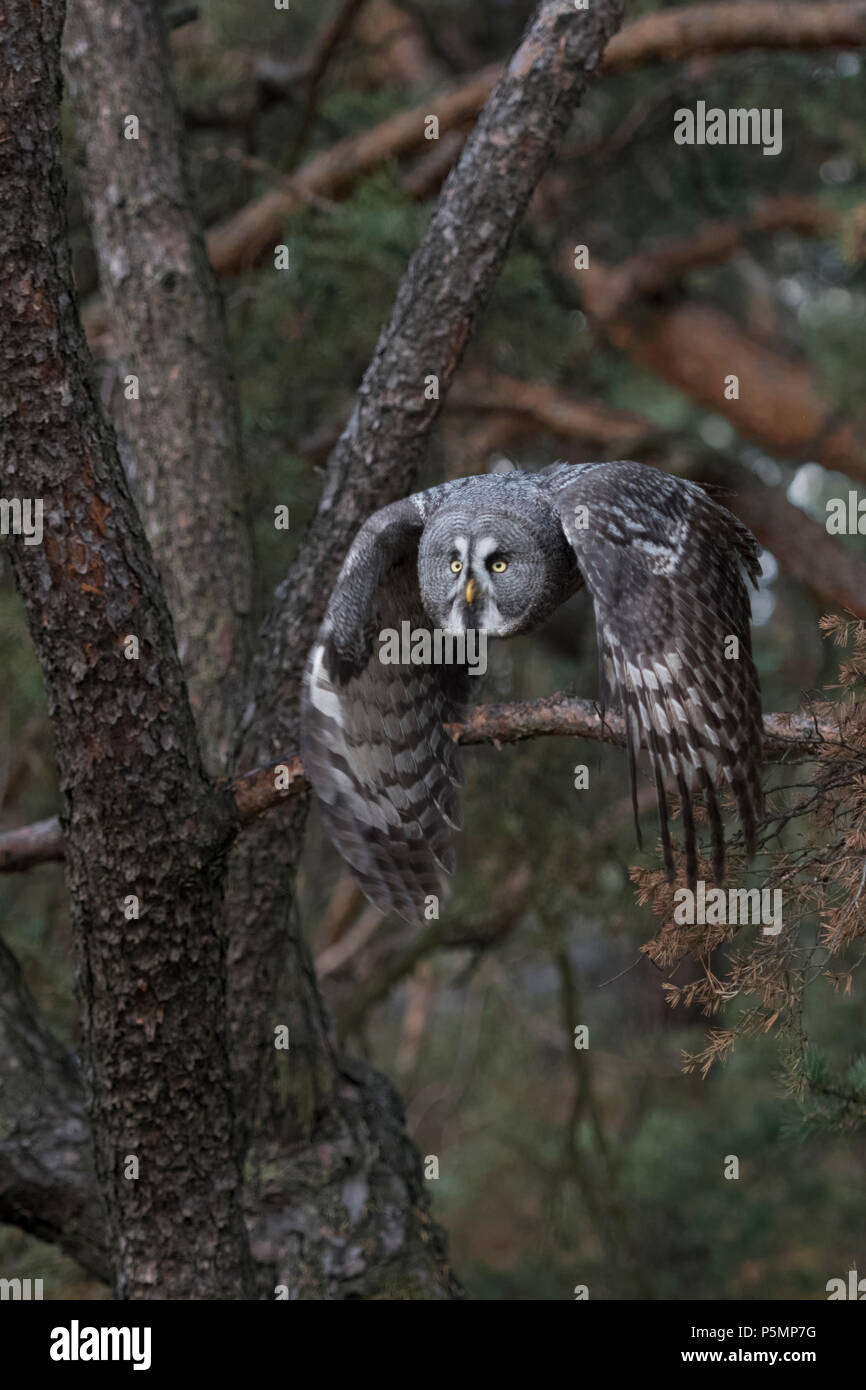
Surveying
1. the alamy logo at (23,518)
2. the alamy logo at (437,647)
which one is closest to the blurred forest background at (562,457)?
the alamy logo at (437,647)

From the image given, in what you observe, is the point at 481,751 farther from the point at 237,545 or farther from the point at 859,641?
the point at 859,641

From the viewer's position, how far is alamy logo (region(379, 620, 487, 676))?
3846 millimetres

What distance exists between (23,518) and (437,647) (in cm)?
141

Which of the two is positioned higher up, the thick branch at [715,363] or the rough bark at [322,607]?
the thick branch at [715,363]

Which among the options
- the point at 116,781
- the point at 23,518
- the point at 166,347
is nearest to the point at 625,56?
the point at 166,347

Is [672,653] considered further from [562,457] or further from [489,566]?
[562,457]

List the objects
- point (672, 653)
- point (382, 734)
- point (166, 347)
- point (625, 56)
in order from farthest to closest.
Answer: point (625, 56)
point (166, 347)
point (382, 734)
point (672, 653)

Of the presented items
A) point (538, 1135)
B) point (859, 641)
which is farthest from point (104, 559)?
point (538, 1135)

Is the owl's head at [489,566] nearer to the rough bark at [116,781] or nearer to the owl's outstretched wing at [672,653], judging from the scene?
the owl's outstretched wing at [672,653]

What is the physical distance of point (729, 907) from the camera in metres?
2.78

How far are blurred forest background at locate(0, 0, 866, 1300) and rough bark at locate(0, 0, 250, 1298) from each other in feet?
4.61

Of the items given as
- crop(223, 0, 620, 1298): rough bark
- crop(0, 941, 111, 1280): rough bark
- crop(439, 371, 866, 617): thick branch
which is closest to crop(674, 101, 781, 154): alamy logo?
crop(439, 371, 866, 617): thick branch

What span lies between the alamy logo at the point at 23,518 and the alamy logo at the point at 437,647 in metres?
1.18
